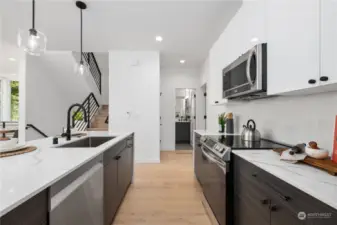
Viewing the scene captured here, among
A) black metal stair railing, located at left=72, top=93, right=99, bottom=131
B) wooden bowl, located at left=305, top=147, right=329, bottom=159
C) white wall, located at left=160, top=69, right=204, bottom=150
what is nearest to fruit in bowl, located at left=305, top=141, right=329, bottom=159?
wooden bowl, located at left=305, top=147, right=329, bottom=159

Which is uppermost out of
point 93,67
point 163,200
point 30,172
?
point 93,67

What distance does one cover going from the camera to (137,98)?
15.3 ft

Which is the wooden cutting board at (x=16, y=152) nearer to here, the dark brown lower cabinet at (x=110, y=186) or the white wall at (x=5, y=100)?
the dark brown lower cabinet at (x=110, y=186)

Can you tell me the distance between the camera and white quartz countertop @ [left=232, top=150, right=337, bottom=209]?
70 cm

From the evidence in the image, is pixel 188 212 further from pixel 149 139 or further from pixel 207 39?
pixel 207 39


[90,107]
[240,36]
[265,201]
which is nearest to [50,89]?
[90,107]

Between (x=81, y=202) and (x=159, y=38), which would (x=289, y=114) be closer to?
(x=81, y=202)

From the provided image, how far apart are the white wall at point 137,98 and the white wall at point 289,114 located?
7.21 feet

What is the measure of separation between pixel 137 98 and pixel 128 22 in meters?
1.86

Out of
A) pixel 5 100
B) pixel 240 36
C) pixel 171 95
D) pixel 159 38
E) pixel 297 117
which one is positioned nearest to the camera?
pixel 297 117

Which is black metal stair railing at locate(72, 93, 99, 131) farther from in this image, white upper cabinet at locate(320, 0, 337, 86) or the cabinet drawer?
white upper cabinet at locate(320, 0, 337, 86)

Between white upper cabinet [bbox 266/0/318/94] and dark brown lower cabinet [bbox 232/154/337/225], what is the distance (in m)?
0.63

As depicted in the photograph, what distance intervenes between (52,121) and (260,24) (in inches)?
250

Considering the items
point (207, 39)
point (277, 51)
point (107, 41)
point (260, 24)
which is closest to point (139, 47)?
point (107, 41)
